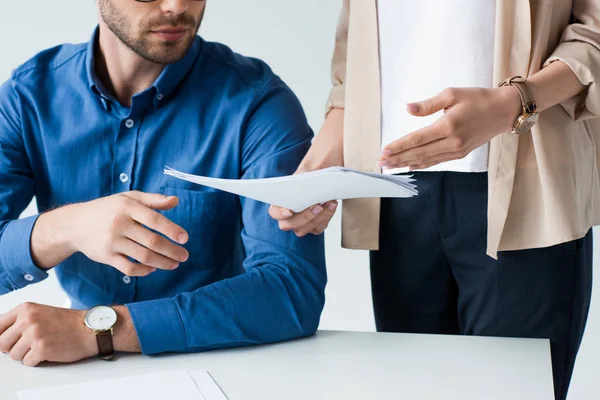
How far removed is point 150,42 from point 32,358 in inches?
27.0

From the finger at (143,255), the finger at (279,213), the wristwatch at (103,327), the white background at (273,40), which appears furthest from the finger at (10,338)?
the white background at (273,40)

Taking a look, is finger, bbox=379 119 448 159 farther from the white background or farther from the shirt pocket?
the white background

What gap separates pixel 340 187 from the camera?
146 centimetres

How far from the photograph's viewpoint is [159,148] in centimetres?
184

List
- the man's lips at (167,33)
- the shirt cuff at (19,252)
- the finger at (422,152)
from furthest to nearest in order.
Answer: the man's lips at (167,33) < the shirt cuff at (19,252) < the finger at (422,152)

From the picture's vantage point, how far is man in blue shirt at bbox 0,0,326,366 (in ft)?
5.59

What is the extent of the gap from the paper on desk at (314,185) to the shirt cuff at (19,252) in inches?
15.0

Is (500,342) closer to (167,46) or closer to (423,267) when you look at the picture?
(423,267)

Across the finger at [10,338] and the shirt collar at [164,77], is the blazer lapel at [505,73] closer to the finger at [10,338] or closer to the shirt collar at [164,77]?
the shirt collar at [164,77]

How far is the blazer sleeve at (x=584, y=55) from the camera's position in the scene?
5.05 ft

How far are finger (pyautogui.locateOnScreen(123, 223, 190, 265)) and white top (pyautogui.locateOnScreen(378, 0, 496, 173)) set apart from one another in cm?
49

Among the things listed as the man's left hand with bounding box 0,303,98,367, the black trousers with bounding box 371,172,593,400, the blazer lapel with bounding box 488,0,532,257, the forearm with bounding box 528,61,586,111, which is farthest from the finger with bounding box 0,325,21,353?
the forearm with bounding box 528,61,586,111

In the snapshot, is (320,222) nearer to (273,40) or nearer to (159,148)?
(159,148)

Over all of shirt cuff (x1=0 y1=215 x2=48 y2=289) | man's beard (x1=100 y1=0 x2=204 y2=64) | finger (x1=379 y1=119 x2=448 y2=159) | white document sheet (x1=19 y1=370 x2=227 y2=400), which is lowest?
white document sheet (x1=19 y1=370 x2=227 y2=400)
